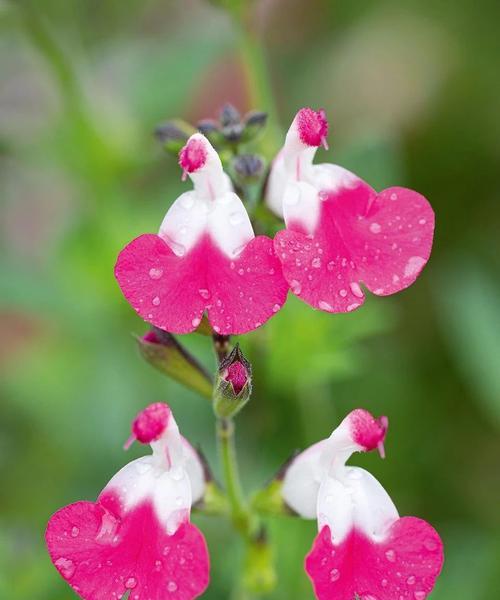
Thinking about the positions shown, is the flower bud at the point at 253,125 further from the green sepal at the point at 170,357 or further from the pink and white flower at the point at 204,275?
the green sepal at the point at 170,357

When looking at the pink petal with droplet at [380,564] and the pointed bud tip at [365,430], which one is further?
the pointed bud tip at [365,430]

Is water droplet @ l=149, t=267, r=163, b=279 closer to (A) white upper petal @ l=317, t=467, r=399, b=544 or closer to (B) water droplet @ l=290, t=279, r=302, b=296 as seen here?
(B) water droplet @ l=290, t=279, r=302, b=296

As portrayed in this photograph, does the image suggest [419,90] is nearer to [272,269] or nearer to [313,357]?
[313,357]

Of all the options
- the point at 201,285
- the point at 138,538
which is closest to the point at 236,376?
the point at 201,285

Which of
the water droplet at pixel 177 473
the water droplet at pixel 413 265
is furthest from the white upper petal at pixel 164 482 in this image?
the water droplet at pixel 413 265

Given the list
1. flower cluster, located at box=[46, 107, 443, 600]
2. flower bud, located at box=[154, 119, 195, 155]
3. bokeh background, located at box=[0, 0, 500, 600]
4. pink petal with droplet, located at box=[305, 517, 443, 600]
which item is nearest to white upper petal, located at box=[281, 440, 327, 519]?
flower cluster, located at box=[46, 107, 443, 600]

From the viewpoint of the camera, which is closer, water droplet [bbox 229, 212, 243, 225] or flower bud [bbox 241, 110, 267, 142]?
water droplet [bbox 229, 212, 243, 225]
